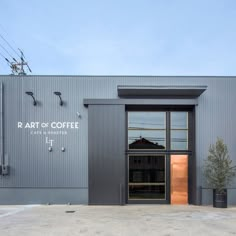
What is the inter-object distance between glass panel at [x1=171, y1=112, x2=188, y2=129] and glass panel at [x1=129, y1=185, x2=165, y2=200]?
273 cm

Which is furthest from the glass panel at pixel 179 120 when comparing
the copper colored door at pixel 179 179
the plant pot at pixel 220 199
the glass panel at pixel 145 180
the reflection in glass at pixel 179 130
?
the plant pot at pixel 220 199

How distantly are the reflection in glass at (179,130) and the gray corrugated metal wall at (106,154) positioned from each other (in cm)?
223

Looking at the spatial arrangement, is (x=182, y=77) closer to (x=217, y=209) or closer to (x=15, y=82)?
(x=217, y=209)

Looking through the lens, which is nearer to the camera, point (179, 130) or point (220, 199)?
point (220, 199)

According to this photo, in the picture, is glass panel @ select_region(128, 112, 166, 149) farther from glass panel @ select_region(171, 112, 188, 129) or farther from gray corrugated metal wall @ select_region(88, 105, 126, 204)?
gray corrugated metal wall @ select_region(88, 105, 126, 204)

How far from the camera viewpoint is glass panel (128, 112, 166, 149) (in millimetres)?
12266

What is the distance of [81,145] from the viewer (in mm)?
11867

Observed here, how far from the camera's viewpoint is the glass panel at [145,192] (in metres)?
12.0

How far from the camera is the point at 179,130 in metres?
12.4

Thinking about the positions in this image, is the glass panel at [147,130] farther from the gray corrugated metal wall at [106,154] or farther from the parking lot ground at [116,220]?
the parking lot ground at [116,220]

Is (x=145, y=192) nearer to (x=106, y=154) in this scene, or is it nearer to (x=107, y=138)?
(x=106, y=154)

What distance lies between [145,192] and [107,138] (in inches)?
111

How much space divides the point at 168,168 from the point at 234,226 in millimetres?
4391

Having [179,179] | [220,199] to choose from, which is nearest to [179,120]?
[179,179]
